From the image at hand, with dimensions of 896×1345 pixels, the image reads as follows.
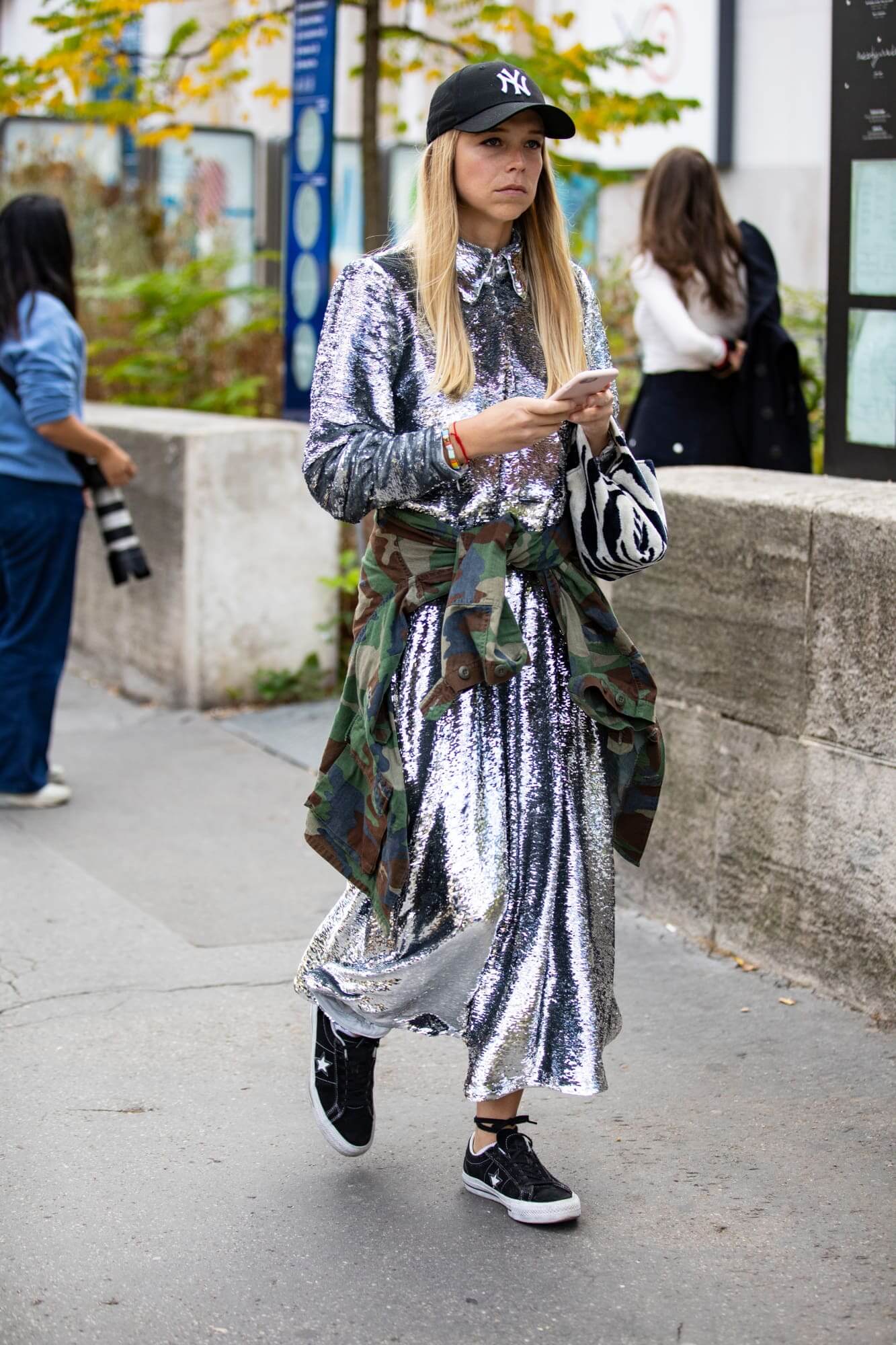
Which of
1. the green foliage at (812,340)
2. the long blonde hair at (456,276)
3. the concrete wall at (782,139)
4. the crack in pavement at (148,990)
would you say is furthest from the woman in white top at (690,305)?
the concrete wall at (782,139)

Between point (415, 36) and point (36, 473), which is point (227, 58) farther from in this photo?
point (36, 473)

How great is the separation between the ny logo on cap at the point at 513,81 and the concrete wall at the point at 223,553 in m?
4.15

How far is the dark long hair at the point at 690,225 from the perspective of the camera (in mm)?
6051

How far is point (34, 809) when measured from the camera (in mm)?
6094

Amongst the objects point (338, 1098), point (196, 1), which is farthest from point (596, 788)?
point (196, 1)

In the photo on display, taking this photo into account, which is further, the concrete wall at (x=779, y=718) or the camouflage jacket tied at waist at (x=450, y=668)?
the concrete wall at (x=779, y=718)

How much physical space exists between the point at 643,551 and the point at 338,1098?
1.16m

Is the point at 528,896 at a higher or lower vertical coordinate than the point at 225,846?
higher

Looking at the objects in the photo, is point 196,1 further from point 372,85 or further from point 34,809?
point 34,809

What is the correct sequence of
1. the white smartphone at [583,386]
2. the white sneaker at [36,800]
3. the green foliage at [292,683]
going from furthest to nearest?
the green foliage at [292,683]
the white sneaker at [36,800]
the white smartphone at [583,386]

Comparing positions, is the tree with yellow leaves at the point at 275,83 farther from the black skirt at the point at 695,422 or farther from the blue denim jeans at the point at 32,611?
the blue denim jeans at the point at 32,611

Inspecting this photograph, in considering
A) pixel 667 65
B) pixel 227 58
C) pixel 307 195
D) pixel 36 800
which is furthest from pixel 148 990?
pixel 667 65

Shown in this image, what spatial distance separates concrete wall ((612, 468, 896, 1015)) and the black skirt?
127 centimetres

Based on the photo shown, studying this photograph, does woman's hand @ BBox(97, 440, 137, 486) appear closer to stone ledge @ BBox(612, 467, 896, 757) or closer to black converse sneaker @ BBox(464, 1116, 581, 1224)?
stone ledge @ BBox(612, 467, 896, 757)
